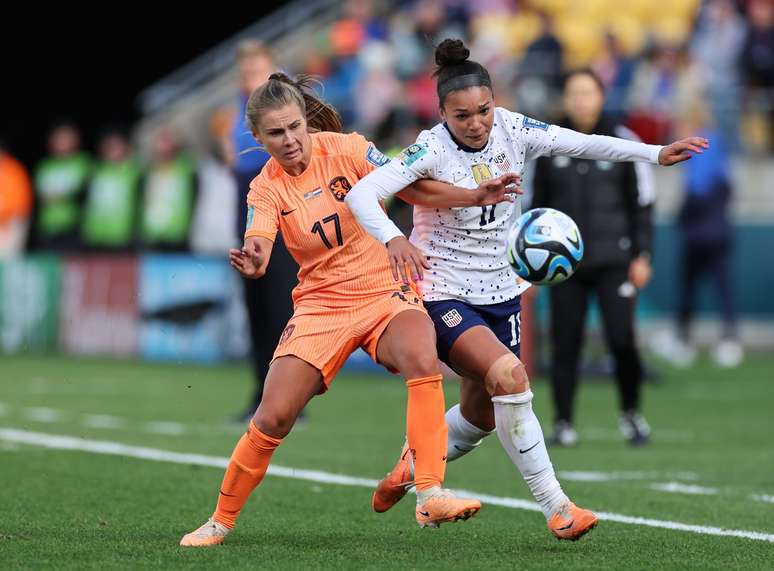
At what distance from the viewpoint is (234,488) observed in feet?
20.6

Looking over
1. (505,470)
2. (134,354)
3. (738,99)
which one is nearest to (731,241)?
(738,99)

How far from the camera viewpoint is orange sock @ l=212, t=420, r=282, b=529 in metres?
6.27

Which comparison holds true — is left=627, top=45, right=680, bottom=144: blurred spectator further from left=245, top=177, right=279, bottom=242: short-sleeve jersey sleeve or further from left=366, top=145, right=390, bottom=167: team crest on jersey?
left=245, top=177, right=279, bottom=242: short-sleeve jersey sleeve

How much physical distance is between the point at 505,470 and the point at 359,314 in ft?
9.64

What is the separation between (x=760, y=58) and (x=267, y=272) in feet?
Answer: 37.5

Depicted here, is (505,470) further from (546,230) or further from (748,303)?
(748,303)

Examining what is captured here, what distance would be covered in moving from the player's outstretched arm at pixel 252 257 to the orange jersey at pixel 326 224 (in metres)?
0.20

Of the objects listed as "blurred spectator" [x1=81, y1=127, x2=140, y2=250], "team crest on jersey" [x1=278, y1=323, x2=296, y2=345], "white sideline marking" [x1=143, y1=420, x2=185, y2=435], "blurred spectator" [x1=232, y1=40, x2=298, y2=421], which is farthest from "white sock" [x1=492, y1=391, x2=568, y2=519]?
"blurred spectator" [x1=81, y1=127, x2=140, y2=250]

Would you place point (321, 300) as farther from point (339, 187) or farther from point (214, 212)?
point (214, 212)

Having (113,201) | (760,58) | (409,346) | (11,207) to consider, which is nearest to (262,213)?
(409,346)

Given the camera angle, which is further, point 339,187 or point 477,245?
point 477,245

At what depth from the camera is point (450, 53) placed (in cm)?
641

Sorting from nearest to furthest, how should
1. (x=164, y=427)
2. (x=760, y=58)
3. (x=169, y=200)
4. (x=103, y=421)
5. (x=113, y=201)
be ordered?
1. (x=164, y=427)
2. (x=103, y=421)
3. (x=169, y=200)
4. (x=113, y=201)
5. (x=760, y=58)

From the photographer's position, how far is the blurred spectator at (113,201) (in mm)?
19672
